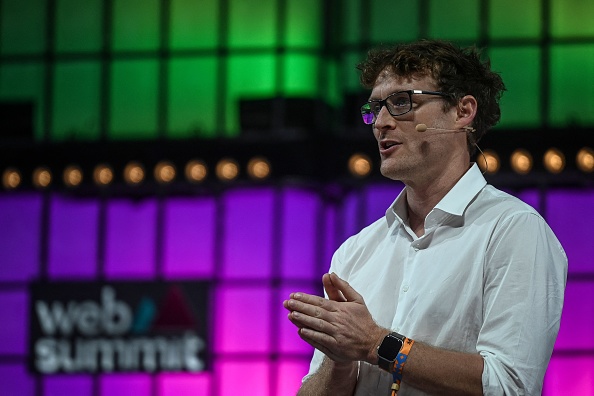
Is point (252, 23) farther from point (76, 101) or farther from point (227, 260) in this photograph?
point (227, 260)

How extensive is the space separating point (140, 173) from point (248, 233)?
1873 mm

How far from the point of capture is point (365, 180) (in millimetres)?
14547

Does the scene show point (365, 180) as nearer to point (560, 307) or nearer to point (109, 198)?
point (109, 198)

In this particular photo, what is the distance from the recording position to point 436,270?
9.84 ft

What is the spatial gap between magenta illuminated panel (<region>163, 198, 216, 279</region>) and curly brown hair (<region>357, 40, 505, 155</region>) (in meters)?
11.9

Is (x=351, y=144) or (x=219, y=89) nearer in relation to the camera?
(x=351, y=144)

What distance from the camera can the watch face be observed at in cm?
281

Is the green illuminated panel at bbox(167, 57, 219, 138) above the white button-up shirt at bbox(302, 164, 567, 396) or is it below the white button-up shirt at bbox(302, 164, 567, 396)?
Answer: above

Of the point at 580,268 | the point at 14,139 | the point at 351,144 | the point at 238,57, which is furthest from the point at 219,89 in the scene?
the point at 580,268

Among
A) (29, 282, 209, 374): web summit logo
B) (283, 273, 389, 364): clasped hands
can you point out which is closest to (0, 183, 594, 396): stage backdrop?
(29, 282, 209, 374): web summit logo

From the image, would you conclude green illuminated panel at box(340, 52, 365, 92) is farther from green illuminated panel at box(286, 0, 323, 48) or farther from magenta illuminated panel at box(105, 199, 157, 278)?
magenta illuminated panel at box(105, 199, 157, 278)

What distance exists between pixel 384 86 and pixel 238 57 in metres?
12.5

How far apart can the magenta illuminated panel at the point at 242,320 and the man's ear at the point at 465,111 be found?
1159cm

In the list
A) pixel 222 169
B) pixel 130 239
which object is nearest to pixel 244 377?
pixel 130 239
